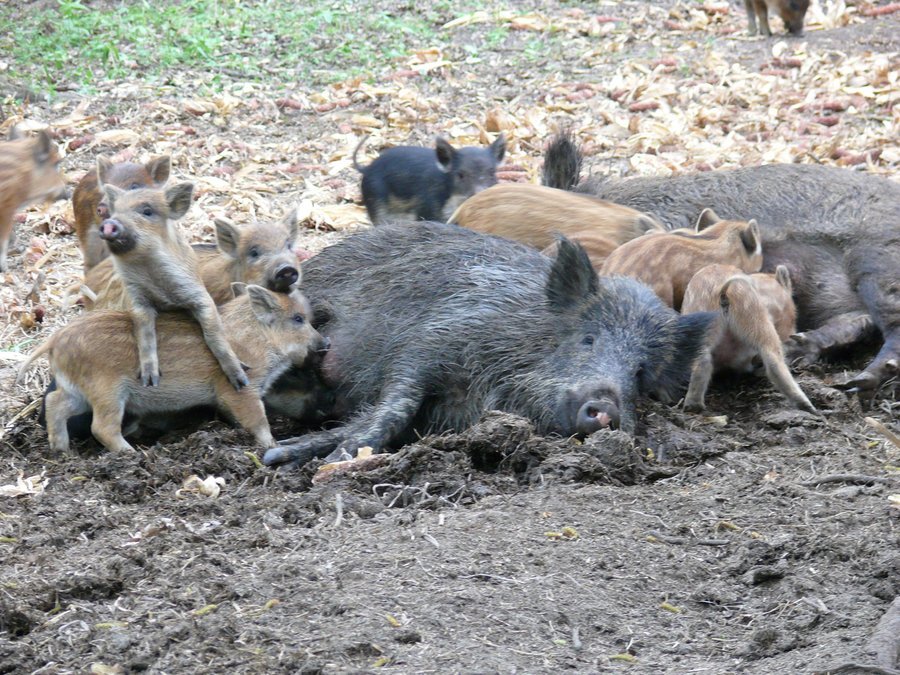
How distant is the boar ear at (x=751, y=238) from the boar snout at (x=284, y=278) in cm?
221

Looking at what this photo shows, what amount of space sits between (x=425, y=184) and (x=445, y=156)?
0.78 feet

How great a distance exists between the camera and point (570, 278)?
543cm

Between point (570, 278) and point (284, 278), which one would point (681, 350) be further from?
point (284, 278)

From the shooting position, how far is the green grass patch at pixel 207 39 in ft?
36.0

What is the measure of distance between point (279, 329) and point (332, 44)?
6961mm

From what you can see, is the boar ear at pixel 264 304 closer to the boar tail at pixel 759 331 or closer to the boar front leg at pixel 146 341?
the boar front leg at pixel 146 341

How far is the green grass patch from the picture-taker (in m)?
11.0

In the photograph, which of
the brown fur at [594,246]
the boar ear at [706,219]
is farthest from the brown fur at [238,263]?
the boar ear at [706,219]

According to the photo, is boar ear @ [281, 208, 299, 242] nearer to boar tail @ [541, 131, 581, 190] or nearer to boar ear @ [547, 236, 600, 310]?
boar ear @ [547, 236, 600, 310]

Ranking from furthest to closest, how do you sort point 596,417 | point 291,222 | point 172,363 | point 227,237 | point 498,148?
point 498,148
point 291,222
point 227,237
point 172,363
point 596,417

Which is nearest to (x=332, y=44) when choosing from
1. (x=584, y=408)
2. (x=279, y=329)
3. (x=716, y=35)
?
(x=716, y=35)

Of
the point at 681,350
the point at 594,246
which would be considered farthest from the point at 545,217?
the point at 681,350

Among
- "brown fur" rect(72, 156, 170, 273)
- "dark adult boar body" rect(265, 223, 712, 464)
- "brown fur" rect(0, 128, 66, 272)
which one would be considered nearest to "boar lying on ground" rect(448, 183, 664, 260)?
"dark adult boar body" rect(265, 223, 712, 464)

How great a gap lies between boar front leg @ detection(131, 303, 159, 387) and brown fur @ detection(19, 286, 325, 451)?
0.03 metres
